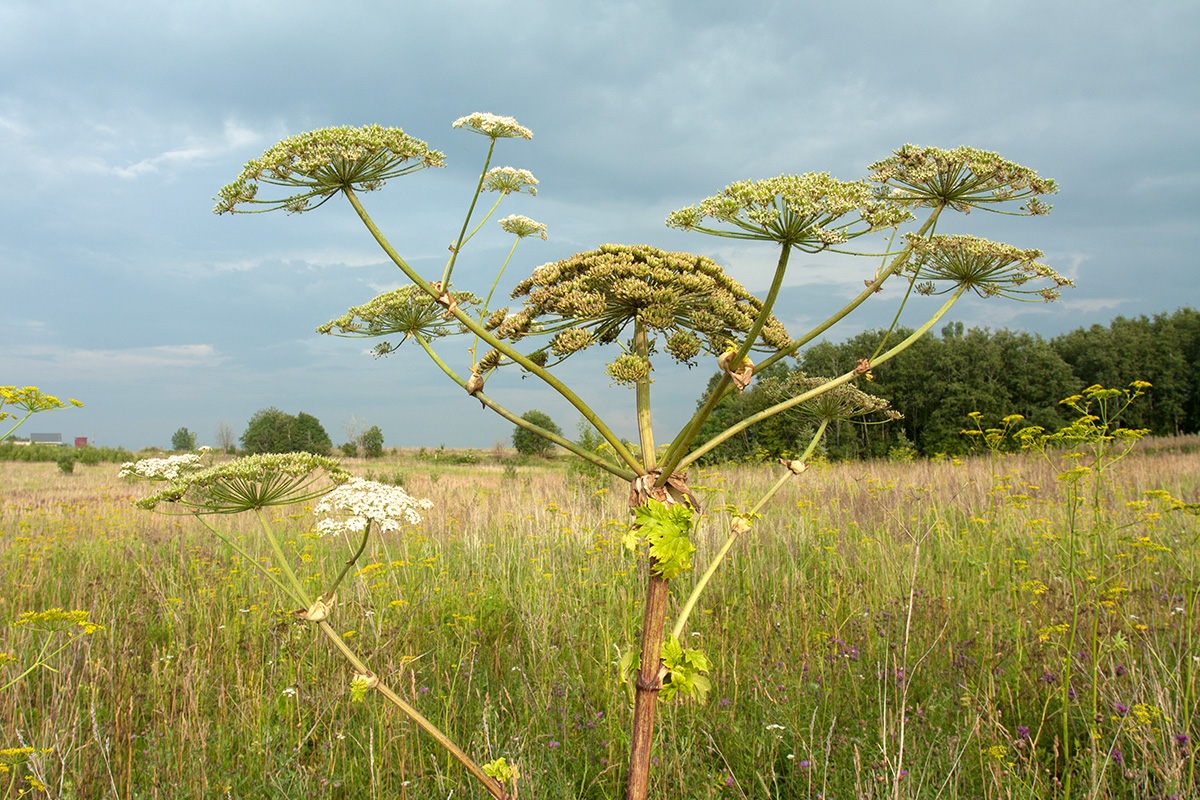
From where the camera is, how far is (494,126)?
2615 mm

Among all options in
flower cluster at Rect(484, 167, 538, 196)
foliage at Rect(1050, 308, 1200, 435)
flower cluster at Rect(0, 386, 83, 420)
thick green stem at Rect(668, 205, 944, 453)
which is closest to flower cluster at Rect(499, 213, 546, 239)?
flower cluster at Rect(484, 167, 538, 196)

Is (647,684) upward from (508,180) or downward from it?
downward

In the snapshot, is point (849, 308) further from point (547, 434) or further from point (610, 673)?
point (610, 673)

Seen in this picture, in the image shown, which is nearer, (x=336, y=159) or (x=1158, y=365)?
(x=336, y=159)

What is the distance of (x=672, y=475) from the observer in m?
1.98

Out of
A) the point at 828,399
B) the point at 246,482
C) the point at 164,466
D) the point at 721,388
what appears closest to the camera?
the point at 721,388

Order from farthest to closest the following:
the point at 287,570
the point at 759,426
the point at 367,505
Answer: the point at 759,426 < the point at 367,505 < the point at 287,570

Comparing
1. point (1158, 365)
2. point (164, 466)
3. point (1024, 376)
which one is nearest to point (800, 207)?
point (164, 466)

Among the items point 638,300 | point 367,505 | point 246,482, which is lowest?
point 367,505

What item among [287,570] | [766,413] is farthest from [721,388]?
[287,570]

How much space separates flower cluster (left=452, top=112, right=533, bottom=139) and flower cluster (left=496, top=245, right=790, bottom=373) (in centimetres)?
67

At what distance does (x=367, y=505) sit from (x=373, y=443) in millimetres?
57915

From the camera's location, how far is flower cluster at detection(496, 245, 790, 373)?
7.29 ft

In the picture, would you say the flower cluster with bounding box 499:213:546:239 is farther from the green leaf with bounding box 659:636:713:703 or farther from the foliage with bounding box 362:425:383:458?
the foliage with bounding box 362:425:383:458
